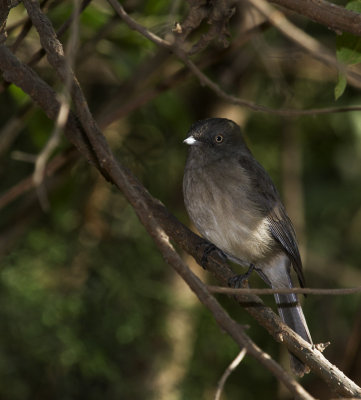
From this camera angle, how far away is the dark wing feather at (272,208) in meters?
4.41

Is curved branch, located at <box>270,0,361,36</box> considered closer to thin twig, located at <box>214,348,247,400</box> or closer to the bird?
thin twig, located at <box>214,348,247,400</box>

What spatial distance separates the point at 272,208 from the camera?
4.54m

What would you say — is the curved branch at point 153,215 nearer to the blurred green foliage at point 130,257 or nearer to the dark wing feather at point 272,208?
the dark wing feather at point 272,208

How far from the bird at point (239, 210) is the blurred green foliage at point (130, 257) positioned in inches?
20.5

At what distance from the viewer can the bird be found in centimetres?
431

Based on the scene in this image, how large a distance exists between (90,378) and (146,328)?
0.62 meters

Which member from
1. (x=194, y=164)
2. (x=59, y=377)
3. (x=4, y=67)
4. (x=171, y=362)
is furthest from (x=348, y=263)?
(x=4, y=67)

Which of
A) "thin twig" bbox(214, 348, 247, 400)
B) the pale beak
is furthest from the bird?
"thin twig" bbox(214, 348, 247, 400)

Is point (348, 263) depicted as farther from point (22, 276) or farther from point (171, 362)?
point (22, 276)

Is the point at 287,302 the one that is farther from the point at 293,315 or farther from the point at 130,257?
the point at 130,257

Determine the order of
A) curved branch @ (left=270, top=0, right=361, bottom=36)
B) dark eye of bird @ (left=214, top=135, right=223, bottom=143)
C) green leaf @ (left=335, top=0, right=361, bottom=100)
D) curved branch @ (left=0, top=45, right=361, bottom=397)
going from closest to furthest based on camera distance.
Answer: curved branch @ (left=0, top=45, right=361, bottom=397), curved branch @ (left=270, top=0, right=361, bottom=36), green leaf @ (left=335, top=0, right=361, bottom=100), dark eye of bird @ (left=214, top=135, right=223, bottom=143)

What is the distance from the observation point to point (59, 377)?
5.16 meters

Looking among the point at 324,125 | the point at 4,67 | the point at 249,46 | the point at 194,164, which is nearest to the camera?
the point at 4,67

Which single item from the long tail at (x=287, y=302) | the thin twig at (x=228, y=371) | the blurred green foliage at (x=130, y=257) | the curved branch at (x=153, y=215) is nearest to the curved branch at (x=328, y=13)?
the curved branch at (x=153, y=215)
